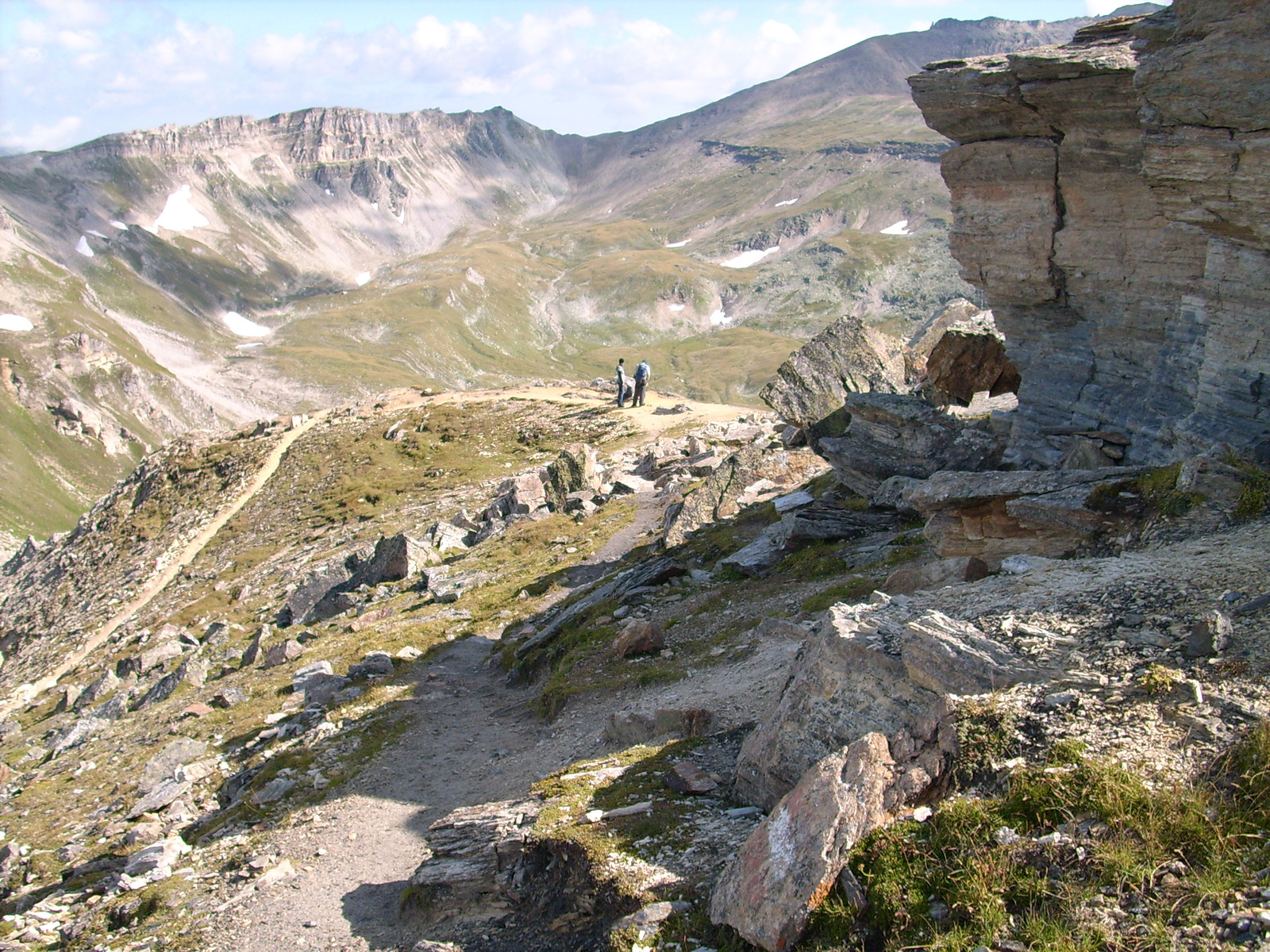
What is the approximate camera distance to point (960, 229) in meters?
27.9

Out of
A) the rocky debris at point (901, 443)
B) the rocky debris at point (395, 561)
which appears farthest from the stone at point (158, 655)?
the rocky debris at point (901, 443)

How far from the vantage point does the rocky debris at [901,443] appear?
2783cm

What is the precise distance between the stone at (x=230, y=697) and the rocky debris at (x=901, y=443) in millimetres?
23462

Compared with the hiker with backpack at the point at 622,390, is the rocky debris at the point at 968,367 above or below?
above

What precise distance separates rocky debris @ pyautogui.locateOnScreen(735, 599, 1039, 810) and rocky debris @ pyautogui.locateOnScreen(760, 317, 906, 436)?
68.6 ft

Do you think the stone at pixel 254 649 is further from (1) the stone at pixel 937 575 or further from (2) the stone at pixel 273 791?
(1) the stone at pixel 937 575

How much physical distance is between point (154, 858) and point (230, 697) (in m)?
11.9

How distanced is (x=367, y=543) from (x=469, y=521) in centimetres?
675

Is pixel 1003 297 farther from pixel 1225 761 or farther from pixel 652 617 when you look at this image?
pixel 1225 761

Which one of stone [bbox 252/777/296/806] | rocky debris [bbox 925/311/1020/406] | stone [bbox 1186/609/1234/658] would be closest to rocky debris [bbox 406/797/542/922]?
stone [bbox 252/777/296/806]

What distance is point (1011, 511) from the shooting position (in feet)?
64.2

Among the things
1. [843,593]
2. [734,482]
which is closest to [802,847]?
[843,593]

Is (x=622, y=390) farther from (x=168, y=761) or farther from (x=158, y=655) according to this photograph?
(x=168, y=761)

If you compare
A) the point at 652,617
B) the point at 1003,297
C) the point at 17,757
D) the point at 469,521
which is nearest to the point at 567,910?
the point at 652,617
